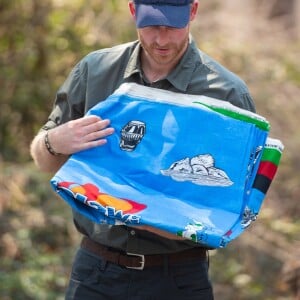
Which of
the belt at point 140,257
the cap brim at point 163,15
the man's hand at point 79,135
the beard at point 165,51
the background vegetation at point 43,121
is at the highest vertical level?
the cap brim at point 163,15

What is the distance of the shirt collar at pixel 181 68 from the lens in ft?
10.8

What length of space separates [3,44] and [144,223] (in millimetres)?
4270

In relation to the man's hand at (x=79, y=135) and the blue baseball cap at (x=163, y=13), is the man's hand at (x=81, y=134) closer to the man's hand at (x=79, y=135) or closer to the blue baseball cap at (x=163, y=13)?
the man's hand at (x=79, y=135)

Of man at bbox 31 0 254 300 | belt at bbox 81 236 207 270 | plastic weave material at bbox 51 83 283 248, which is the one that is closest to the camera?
plastic weave material at bbox 51 83 283 248

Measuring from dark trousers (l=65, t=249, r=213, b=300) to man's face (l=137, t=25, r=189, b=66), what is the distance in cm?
79

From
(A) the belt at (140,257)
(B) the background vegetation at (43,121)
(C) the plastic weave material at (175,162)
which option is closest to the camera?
(C) the plastic weave material at (175,162)

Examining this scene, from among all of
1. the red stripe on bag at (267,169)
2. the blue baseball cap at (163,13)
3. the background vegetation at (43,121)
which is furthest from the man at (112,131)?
the background vegetation at (43,121)

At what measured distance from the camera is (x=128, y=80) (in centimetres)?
341

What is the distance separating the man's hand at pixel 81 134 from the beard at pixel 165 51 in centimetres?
30

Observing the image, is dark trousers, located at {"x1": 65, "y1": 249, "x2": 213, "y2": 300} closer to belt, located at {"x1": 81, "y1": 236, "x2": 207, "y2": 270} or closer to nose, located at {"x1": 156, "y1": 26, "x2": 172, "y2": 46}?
belt, located at {"x1": 81, "y1": 236, "x2": 207, "y2": 270}

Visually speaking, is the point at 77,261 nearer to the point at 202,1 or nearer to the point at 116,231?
the point at 116,231

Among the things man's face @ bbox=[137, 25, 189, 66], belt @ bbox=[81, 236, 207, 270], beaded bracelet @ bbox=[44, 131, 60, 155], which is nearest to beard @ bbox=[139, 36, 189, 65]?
man's face @ bbox=[137, 25, 189, 66]

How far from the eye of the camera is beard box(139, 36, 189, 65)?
324cm

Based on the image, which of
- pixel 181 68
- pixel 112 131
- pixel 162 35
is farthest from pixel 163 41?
pixel 112 131
